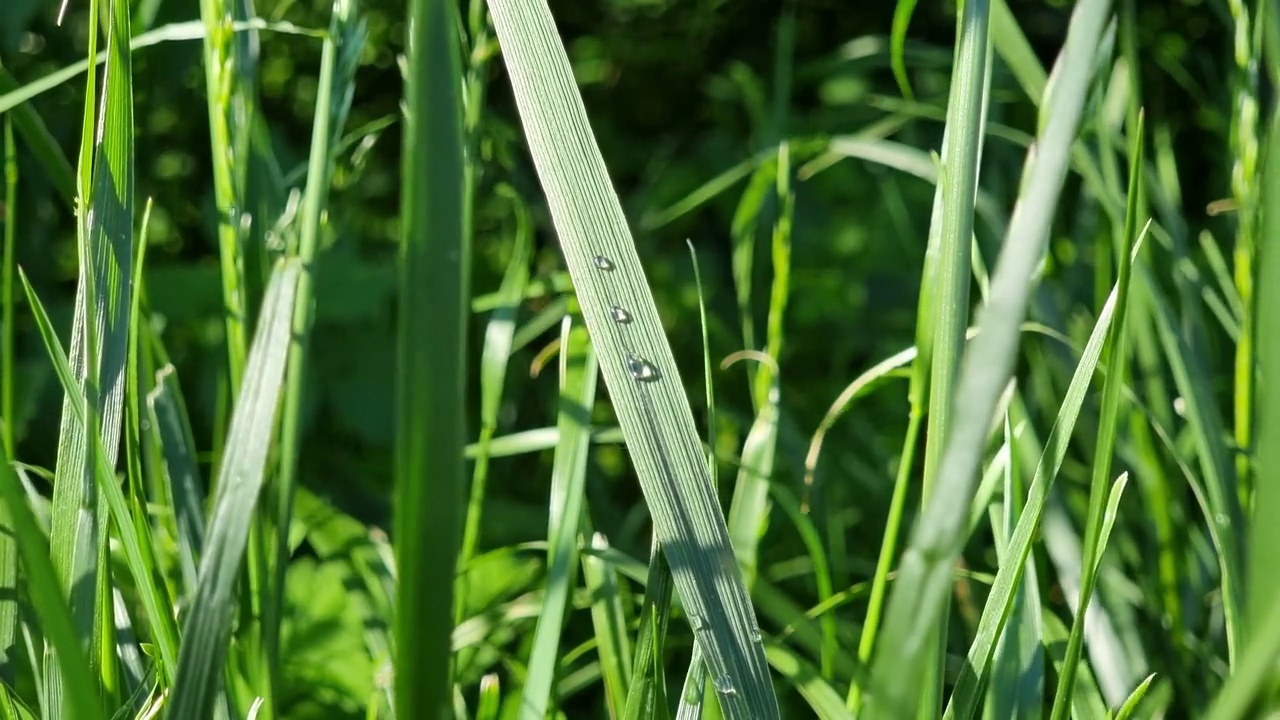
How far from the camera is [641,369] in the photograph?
377 mm

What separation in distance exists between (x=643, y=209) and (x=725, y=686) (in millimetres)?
1145

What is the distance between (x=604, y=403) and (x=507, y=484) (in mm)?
213

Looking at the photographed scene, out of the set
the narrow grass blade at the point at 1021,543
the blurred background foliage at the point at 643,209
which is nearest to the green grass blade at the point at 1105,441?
the narrow grass blade at the point at 1021,543

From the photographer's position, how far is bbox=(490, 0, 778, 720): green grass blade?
36 cm

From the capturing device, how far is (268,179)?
26.4 inches

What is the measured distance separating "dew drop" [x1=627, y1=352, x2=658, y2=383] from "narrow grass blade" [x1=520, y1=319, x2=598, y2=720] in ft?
0.54

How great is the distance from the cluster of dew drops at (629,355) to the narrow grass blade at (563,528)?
0.54 feet

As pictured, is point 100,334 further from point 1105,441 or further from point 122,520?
point 1105,441

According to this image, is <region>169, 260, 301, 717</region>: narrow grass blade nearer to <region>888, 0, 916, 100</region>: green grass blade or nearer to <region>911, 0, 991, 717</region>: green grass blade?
<region>911, 0, 991, 717</region>: green grass blade

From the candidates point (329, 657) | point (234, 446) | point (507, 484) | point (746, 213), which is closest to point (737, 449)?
point (507, 484)

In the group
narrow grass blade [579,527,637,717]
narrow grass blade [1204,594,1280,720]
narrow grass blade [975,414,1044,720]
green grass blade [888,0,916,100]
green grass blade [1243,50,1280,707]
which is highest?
green grass blade [888,0,916,100]

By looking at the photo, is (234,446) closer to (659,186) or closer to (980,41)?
(980,41)

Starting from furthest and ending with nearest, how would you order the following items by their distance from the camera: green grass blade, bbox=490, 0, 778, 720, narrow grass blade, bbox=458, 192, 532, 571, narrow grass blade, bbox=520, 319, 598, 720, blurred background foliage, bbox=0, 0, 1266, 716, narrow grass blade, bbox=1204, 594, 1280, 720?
blurred background foliage, bbox=0, 0, 1266, 716
narrow grass blade, bbox=458, 192, 532, 571
narrow grass blade, bbox=520, 319, 598, 720
green grass blade, bbox=490, 0, 778, 720
narrow grass blade, bbox=1204, 594, 1280, 720

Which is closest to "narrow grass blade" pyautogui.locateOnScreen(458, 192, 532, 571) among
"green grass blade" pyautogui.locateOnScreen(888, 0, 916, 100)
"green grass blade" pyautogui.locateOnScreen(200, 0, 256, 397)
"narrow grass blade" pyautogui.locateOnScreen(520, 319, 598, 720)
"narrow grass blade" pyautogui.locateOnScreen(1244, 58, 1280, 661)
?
"narrow grass blade" pyautogui.locateOnScreen(520, 319, 598, 720)
